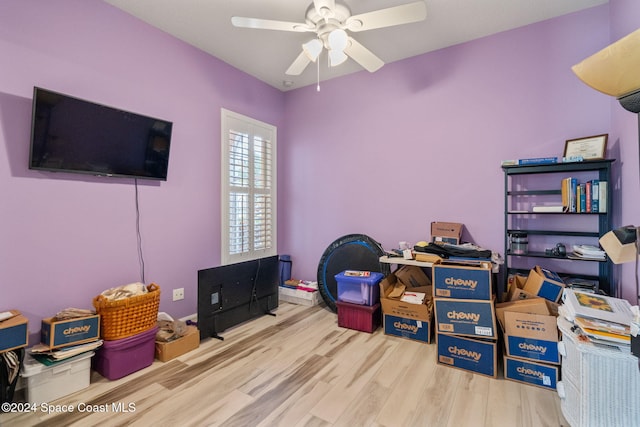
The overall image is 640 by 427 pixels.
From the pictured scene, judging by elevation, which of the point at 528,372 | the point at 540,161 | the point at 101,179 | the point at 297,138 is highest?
the point at 297,138

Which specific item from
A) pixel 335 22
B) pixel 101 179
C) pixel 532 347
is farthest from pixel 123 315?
pixel 532 347

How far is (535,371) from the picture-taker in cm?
191

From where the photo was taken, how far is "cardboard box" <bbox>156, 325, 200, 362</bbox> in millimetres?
2256

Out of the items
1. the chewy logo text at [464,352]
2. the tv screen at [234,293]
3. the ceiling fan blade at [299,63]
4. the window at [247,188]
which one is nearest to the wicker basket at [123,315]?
the tv screen at [234,293]

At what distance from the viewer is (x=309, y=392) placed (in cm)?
188

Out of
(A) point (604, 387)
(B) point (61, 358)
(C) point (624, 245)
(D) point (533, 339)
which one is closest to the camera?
(C) point (624, 245)

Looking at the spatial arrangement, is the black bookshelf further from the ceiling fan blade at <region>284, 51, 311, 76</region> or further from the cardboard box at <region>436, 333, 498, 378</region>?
the ceiling fan blade at <region>284, 51, 311, 76</region>

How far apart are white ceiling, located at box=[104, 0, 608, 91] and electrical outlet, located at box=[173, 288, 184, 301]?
249 cm

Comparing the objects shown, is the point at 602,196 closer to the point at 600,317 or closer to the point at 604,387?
the point at 600,317

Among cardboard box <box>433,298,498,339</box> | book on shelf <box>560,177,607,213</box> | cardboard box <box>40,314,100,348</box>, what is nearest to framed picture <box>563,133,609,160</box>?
book on shelf <box>560,177,607,213</box>

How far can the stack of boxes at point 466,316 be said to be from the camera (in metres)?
2.05

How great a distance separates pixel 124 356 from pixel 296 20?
119 inches

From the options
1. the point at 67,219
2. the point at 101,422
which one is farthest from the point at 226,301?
the point at 67,219

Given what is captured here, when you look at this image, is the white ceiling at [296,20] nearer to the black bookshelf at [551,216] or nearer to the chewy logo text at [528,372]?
the black bookshelf at [551,216]
